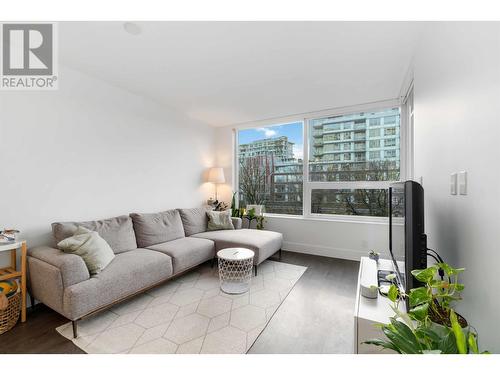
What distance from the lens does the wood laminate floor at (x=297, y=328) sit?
1.60m

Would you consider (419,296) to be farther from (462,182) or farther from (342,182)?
(342,182)

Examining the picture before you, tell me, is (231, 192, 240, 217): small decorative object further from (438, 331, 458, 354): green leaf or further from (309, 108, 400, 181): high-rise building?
(438, 331, 458, 354): green leaf

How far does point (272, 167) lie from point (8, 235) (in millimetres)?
3598

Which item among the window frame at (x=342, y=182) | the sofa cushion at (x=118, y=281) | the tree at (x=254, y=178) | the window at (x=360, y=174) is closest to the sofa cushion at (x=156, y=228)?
the sofa cushion at (x=118, y=281)

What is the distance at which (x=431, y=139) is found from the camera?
5.35 feet

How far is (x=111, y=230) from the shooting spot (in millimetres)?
2490

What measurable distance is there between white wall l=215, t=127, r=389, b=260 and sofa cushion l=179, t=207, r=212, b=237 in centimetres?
122

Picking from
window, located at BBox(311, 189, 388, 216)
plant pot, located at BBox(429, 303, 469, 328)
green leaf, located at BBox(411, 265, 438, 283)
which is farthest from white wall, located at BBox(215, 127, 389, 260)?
green leaf, located at BBox(411, 265, 438, 283)

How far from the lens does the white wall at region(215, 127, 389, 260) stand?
3.38 metres

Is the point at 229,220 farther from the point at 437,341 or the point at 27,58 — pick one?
the point at 437,341

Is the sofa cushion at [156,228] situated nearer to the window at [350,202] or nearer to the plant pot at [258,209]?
the plant pot at [258,209]

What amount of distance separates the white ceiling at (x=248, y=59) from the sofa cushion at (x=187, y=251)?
205 centimetres
